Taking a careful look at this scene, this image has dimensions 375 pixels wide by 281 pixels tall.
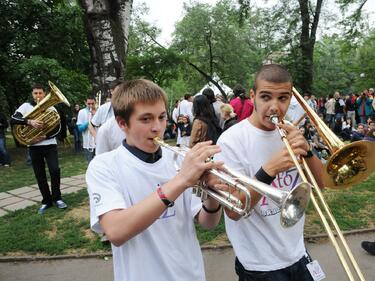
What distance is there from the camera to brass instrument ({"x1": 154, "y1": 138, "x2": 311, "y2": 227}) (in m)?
1.49

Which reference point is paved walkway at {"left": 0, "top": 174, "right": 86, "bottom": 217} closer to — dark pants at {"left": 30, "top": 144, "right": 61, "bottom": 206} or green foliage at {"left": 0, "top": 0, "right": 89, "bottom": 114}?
dark pants at {"left": 30, "top": 144, "right": 61, "bottom": 206}

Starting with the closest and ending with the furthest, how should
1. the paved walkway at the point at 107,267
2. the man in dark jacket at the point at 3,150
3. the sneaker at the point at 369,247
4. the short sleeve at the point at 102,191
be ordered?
the short sleeve at the point at 102,191 < the paved walkway at the point at 107,267 < the sneaker at the point at 369,247 < the man in dark jacket at the point at 3,150

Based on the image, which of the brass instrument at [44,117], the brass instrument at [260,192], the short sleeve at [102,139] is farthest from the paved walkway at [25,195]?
the brass instrument at [260,192]

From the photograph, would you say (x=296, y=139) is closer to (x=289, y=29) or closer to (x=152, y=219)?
(x=152, y=219)

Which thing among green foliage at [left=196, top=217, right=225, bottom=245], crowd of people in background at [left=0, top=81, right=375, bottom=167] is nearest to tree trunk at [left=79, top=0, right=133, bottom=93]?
crowd of people in background at [left=0, top=81, right=375, bottom=167]

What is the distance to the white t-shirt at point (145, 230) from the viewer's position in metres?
1.71

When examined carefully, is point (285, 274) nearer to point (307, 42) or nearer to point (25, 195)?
point (25, 195)

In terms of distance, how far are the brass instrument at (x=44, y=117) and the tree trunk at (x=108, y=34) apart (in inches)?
73.9

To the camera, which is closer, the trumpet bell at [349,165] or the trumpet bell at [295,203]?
the trumpet bell at [295,203]

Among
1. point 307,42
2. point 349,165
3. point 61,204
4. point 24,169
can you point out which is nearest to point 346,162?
point 349,165

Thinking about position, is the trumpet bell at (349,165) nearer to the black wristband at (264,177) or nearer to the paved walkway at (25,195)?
the black wristband at (264,177)

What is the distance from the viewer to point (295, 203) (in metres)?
1.54

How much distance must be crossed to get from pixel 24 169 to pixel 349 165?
989 centimetres

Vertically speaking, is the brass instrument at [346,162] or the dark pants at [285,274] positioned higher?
the brass instrument at [346,162]
